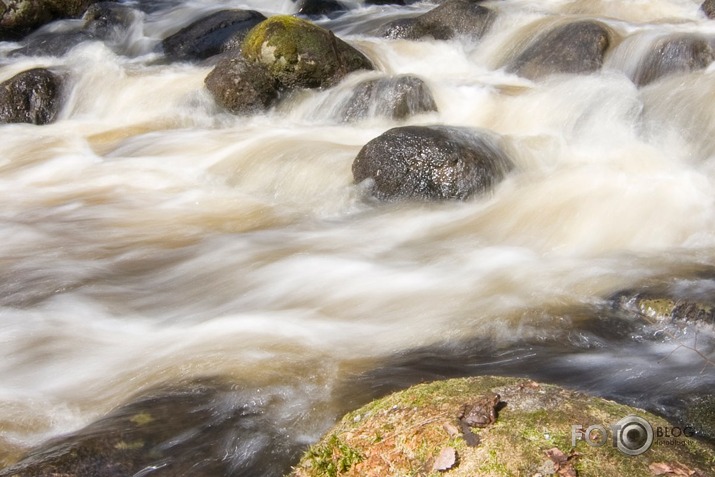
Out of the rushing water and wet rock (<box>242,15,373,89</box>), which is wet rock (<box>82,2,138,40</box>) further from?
wet rock (<box>242,15,373,89</box>)

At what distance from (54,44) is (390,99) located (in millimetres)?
7707

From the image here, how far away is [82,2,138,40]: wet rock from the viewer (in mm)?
14491

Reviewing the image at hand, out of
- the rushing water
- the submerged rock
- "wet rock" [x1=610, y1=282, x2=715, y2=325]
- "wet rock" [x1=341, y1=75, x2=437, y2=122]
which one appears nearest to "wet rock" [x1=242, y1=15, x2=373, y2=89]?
the rushing water

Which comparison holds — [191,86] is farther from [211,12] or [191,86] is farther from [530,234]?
[530,234]

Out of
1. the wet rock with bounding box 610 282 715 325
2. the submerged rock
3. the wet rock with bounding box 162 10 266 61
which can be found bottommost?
the wet rock with bounding box 610 282 715 325

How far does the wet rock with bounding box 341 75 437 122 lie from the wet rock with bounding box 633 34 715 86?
2.87m

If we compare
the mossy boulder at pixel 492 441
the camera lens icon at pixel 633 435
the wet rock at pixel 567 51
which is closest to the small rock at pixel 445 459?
the mossy boulder at pixel 492 441

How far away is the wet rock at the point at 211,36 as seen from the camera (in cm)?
1296

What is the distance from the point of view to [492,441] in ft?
8.86

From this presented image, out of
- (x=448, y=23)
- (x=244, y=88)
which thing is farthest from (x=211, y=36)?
(x=448, y=23)

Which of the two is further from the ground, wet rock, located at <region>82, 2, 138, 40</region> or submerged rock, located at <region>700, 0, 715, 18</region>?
wet rock, located at <region>82, 2, 138, 40</region>

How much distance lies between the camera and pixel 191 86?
1097 cm

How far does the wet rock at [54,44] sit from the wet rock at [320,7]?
14.1ft

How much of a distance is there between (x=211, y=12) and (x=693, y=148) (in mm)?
10242
